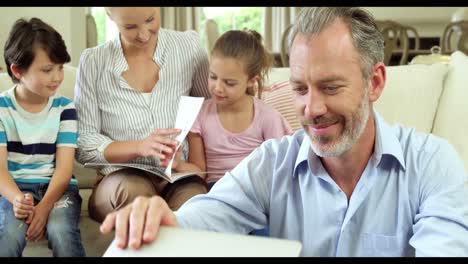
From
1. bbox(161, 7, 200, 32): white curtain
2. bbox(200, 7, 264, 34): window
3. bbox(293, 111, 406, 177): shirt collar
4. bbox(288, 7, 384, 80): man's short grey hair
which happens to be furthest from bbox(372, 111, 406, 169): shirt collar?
bbox(200, 7, 264, 34): window

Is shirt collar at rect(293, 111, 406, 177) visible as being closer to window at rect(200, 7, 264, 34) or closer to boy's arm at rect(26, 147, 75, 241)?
boy's arm at rect(26, 147, 75, 241)

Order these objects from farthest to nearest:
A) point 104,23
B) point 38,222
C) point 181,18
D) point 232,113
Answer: point 181,18 < point 232,113 < point 38,222 < point 104,23

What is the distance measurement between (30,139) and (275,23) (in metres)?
3.97

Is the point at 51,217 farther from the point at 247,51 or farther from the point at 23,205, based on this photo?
the point at 247,51

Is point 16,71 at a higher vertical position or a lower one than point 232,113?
higher

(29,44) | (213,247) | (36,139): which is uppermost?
(29,44)

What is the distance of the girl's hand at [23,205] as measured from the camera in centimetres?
118

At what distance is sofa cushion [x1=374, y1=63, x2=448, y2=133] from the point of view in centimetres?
153

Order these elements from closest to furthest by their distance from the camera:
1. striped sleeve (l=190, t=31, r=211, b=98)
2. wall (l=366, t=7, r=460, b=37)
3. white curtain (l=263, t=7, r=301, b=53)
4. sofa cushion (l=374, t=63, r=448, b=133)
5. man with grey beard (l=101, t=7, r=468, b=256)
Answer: man with grey beard (l=101, t=7, r=468, b=256) < striped sleeve (l=190, t=31, r=211, b=98) < sofa cushion (l=374, t=63, r=448, b=133) < wall (l=366, t=7, r=460, b=37) < white curtain (l=263, t=7, r=301, b=53)

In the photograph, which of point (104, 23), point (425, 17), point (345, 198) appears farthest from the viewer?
point (425, 17)

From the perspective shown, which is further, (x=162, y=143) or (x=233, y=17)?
(x=233, y=17)

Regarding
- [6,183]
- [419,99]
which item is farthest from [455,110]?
[6,183]

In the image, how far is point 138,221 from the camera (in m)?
0.54

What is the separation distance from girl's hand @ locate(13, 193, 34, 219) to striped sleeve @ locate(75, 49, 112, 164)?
175 millimetres
